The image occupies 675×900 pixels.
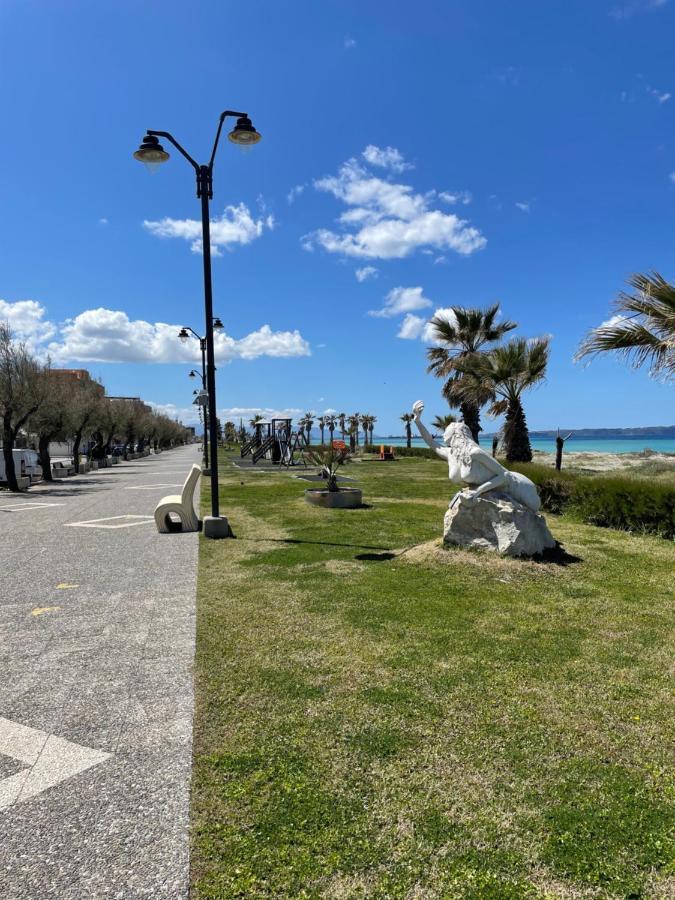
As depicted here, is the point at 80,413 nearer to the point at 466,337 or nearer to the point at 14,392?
the point at 14,392

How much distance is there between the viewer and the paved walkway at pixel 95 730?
217cm

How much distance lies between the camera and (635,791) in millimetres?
2578

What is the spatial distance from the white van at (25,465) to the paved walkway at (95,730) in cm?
1870

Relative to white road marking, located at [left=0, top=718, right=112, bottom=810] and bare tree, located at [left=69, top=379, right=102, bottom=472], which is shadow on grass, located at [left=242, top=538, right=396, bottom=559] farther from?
bare tree, located at [left=69, top=379, right=102, bottom=472]

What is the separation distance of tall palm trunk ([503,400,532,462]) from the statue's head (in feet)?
35.3

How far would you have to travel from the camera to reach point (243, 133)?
321 inches

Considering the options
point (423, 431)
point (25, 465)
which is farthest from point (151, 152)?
point (25, 465)

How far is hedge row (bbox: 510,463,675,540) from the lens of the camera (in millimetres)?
9375

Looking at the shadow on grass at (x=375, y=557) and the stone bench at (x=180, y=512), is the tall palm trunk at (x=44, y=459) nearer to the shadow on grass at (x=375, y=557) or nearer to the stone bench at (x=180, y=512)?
the stone bench at (x=180, y=512)

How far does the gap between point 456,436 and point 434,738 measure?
5267mm

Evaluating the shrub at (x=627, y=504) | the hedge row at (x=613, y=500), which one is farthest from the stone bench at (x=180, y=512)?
the shrub at (x=627, y=504)

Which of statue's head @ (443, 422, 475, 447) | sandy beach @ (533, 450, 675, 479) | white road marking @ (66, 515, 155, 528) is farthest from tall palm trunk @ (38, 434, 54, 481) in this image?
sandy beach @ (533, 450, 675, 479)

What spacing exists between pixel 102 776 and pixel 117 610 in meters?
2.96

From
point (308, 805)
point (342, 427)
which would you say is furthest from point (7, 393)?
point (342, 427)
